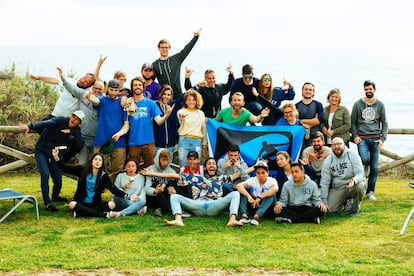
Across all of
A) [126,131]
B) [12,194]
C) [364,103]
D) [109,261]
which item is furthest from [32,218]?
[364,103]

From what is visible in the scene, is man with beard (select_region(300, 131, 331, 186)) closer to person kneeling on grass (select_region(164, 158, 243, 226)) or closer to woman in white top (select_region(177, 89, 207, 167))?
person kneeling on grass (select_region(164, 158, 243, 226))

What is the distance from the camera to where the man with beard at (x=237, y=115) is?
1120 cm

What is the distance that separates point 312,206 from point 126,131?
305 cm

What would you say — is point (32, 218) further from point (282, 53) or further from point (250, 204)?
point (282, 53)

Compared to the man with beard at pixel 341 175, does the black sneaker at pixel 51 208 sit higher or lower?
lower

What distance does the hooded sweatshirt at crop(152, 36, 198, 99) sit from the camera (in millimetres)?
11758

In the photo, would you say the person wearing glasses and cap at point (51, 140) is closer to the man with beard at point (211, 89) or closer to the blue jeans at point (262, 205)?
the man with beard at point (211, 89)

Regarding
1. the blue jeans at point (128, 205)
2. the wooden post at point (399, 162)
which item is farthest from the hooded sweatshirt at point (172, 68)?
the wooden post at point (399, 162)

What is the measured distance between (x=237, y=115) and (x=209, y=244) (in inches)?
125

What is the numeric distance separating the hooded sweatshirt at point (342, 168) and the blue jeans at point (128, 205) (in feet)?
8.95

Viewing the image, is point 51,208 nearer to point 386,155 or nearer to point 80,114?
point 80,114

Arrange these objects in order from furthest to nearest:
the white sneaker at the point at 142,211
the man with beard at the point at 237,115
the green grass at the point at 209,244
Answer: the man with beard at the point at 237,115 → the white sneaker at the point at 142,211 → the green grass at the point at 209,244

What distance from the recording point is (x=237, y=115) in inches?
450

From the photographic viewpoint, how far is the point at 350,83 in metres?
44.0
